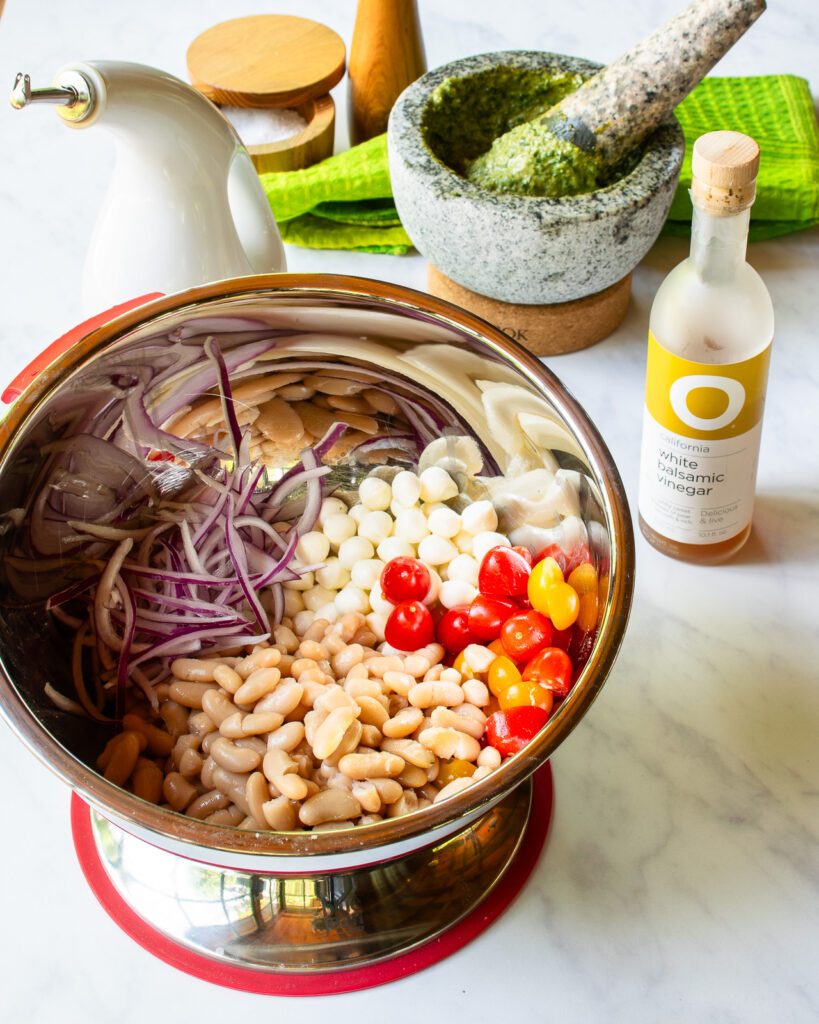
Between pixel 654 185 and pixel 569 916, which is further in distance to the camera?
pixel 654 185

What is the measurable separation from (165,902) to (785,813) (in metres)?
0.40

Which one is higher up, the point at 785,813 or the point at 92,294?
the point at 92,294

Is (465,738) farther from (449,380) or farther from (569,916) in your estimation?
(449,380)

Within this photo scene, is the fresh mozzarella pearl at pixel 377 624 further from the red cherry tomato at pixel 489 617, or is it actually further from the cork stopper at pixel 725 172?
the cork stopper at pixel 725 172

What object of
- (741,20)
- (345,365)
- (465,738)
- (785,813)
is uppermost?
(741,20)

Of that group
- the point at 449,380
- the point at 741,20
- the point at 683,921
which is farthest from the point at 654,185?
the point at 683,921

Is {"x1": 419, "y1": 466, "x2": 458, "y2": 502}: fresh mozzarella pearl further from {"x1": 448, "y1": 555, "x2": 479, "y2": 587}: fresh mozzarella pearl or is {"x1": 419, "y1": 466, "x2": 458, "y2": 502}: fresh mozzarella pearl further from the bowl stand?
the bowl stand

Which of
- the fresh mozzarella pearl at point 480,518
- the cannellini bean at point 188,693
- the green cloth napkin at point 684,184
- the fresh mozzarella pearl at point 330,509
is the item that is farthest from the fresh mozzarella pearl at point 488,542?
the green cloth napkin at point 684,184

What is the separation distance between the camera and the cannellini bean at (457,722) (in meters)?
0.77

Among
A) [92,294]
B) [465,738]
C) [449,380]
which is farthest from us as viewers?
[92,294]

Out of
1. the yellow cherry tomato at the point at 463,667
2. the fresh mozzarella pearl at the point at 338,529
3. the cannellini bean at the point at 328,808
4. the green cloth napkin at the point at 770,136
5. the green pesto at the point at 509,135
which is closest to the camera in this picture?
the cannellini bean at the point at 328,808

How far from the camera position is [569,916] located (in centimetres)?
76

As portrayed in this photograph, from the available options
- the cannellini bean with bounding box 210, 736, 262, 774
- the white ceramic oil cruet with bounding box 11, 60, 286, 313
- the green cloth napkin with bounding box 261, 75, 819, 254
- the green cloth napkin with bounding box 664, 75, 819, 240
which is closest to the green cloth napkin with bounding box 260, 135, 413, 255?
the green cloth napkin with bounding box 261, 75, 819, 254

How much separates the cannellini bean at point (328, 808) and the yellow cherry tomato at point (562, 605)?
6.9 inches
